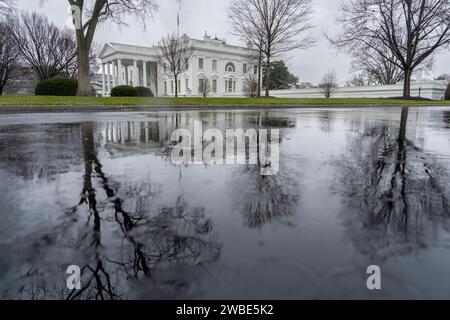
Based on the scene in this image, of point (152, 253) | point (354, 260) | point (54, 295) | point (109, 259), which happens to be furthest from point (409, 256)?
point (54, 295)

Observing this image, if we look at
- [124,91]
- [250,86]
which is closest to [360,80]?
[250,86]

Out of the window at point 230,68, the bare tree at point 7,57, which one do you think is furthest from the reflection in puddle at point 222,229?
the window at point 230,68

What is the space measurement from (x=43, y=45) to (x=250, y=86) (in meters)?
33.1

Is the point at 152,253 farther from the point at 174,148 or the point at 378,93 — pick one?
the point at 378,93

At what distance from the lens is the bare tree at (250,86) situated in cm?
5476

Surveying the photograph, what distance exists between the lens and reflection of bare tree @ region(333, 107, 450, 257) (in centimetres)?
185

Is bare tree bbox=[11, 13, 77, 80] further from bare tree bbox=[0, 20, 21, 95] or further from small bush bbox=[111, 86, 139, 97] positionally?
small bush bbox=[111, 86, 139, 97]

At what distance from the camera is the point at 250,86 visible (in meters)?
56.8

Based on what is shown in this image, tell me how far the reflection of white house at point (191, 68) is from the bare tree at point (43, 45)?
13635mm

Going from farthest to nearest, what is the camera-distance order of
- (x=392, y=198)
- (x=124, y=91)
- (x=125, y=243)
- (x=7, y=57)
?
(x=7, y=57), (x=124, y=91), (x=392, y=198), (x=125, y=243)

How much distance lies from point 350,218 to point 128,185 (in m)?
1.95

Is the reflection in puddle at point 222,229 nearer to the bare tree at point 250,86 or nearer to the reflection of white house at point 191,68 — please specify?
the bare tree at point 250,86

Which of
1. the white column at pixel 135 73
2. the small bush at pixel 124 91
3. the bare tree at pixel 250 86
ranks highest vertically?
the white column at pixel 135 73

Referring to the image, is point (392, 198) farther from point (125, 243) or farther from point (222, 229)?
point (125, 243)
